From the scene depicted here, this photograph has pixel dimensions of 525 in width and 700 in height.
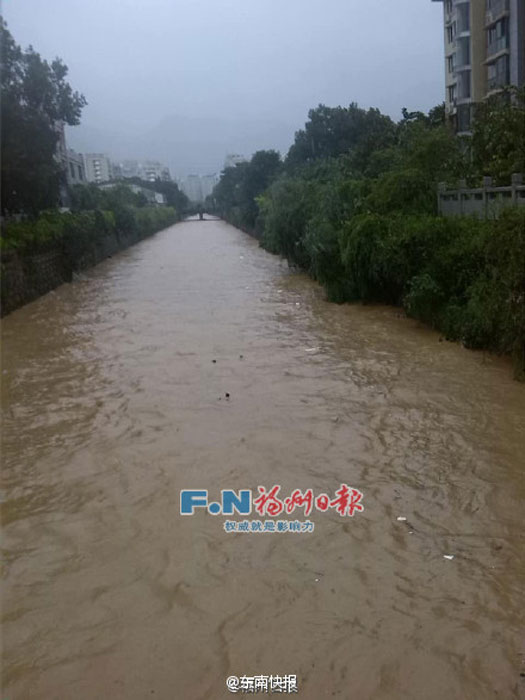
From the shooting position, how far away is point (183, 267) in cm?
2672

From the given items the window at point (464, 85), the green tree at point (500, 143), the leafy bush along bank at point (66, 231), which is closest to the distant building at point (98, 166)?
the leafy bush along bank at point (66, 231)

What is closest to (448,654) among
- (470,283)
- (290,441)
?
(290,441)

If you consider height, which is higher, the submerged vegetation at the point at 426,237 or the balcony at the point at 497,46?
the balcony at the point at 497,46

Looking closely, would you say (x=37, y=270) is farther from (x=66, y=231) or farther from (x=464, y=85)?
(x=464, y=85)

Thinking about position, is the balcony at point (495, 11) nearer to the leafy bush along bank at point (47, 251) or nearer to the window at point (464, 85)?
the window at point (464, 85)

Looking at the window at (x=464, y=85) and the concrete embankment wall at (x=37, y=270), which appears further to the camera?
the window at (x=464, y=85)

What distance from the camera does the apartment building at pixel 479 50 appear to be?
28859 mm

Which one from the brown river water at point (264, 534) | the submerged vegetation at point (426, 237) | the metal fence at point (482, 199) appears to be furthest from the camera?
the metal fence at point (482, 199)

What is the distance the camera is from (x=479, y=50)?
110ft

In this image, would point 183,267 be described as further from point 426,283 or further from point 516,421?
point 516,421

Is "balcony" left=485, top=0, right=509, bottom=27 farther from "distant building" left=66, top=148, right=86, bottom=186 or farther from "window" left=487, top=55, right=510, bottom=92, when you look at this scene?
"distant building" left=66, top=148, right=86, bottom=186

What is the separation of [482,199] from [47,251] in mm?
12769

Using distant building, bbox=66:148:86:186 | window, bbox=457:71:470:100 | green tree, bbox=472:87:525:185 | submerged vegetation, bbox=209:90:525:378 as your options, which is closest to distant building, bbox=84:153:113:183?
distant building, bbox=66:148:86:186

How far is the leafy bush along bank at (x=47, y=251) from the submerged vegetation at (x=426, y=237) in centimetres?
678
